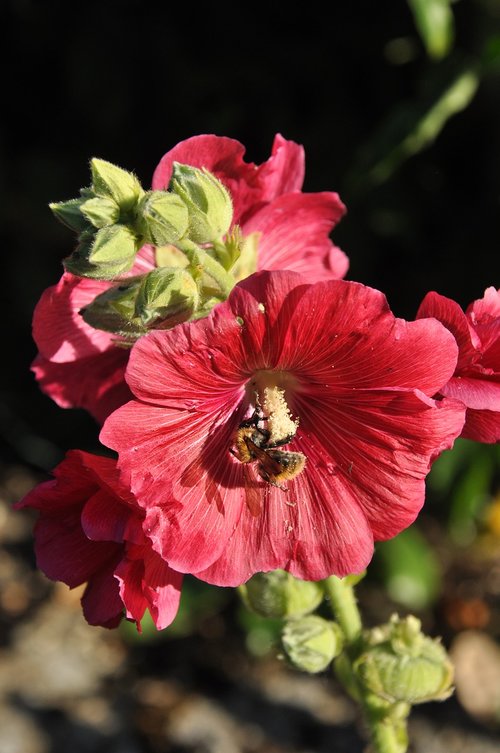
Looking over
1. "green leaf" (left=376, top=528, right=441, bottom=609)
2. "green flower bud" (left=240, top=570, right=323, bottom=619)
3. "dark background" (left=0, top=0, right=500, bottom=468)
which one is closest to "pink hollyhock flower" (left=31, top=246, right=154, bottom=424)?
"green flower bud" (left=240, top=570, right=323, bottom=619)

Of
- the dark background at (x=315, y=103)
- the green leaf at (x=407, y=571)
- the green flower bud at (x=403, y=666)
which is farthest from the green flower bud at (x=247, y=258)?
the green leaf at (x=407, y=571)

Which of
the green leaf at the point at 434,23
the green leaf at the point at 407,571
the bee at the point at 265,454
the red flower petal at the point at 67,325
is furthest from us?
the green leaf at the point at 407,571

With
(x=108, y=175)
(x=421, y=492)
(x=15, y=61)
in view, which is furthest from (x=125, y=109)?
(x=421, y=492)

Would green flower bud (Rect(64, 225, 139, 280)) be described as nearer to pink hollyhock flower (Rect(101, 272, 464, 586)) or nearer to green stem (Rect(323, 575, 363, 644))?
pink hollyhock flower (Rect(101, 272, 464, 586))

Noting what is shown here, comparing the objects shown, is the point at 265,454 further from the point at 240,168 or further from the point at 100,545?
the point at 240,168

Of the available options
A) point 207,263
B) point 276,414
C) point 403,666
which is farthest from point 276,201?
point 403,666

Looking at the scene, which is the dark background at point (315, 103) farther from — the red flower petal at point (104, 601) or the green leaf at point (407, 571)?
the red flower petal at point (104, 601)
